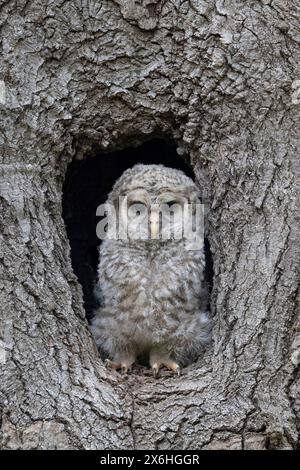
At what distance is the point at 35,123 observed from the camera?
122 inches

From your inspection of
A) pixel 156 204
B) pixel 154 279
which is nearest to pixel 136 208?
pixel 156 204

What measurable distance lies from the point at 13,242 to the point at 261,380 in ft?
3.87

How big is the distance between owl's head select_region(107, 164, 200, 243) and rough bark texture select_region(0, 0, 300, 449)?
0.81 ft

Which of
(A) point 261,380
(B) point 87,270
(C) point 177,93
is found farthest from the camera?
(B) point 87,270

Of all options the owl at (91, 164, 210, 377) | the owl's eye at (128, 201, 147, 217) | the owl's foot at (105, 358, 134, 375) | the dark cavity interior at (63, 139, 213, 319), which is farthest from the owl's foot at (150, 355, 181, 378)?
the dark cavity interior at (63, 139, 213, 319)

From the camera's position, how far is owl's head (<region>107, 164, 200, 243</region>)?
3463mm

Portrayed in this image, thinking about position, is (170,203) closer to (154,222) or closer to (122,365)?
(154,222)

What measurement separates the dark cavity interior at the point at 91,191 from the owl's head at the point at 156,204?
70 cm

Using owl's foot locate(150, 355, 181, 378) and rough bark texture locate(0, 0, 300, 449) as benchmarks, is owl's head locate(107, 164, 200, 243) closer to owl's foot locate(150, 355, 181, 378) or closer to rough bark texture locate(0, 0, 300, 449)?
rough bark texture locate(0, 0, 300, 449)

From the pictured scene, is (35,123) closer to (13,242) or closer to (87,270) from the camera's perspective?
(13,242)

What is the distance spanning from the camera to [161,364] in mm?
3496

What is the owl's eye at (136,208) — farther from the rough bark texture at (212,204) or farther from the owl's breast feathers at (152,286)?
the rough bark texture at (212,204)

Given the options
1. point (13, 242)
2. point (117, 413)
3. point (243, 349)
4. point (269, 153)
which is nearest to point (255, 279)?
point (243, 349)

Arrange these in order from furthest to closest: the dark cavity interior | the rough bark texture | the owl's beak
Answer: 1. the dark cavity interior
2. the owl's beak
3. the rough bark texture
